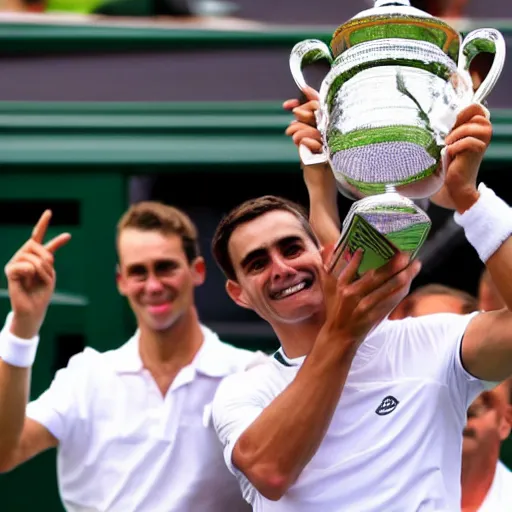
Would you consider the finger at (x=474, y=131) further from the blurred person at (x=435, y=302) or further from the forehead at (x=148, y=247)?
the forehead at (x=148, y=247)

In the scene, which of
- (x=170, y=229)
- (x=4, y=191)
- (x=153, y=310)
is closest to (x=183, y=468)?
(x=153, y=310)

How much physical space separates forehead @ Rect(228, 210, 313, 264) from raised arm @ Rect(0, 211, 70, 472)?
0.37m

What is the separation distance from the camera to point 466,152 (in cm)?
157

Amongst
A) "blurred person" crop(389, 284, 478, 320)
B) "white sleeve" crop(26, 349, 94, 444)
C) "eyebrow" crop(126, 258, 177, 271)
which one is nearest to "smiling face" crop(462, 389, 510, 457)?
"blurred person" crop(389, 284, 478, 320)

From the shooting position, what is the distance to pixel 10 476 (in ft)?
8.70

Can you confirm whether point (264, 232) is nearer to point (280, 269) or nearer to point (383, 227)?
point (280, 269)

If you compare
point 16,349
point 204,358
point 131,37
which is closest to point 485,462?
point 204,358

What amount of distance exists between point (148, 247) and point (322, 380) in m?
0.87

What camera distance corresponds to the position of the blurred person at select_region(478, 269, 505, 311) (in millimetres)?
2588

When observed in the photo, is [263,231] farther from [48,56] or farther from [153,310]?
[48,56]

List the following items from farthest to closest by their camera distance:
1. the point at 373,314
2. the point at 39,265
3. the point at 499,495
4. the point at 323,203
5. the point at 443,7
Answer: the point at 443,7, the point at 499,495, the point at 39,265, the point at 323,203, the point at 373,314

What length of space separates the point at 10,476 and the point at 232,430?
1010 mm

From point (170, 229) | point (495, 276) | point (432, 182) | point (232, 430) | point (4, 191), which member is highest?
point (4, 191)

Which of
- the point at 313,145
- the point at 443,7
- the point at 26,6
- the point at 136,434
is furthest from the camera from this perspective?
the point at 26,6
